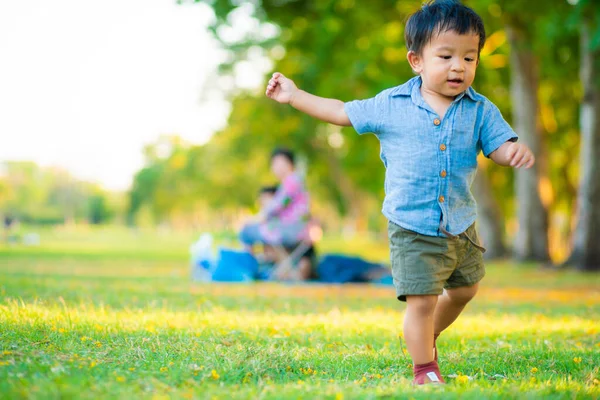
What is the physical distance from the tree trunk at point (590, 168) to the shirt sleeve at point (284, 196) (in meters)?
6.62

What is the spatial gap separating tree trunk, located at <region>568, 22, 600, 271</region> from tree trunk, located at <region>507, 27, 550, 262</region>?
3612 millimetres

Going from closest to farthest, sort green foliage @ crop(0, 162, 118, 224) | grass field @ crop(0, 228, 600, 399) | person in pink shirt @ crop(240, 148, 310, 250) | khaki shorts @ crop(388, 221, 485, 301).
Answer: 1. grass field @ crop(0, 228, 600, 399)
2. khaki shorts @ crop(388, 221, 485, 301)
3. person in pink shirt @ crop(240, 148, 310, 250)
4. green foliage @ crop(0, 162, 118, 224)

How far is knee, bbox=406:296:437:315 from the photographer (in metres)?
3.92

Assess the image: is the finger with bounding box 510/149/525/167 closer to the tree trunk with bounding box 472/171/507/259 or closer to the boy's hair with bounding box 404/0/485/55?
the boy's hair with bounding box 404/0/485/55

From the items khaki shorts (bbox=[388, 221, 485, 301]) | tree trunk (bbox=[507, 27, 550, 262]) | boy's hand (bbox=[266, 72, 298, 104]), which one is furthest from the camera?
tree trunk (bbox=[507, 27, 550, 262])

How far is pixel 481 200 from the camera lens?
2225 centimetres

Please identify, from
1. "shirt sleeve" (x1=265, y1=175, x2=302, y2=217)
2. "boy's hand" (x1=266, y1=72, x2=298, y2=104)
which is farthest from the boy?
"shirt sleeve" (x1=265, y1=175, x2=302, y2=217)

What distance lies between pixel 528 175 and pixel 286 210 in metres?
9.43

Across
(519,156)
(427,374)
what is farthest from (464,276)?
(519,156)

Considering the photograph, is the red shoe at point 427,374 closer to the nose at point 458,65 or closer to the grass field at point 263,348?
the grass field at point 263,348

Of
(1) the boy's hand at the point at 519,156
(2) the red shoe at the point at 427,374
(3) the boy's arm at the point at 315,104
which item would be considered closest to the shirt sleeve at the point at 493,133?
(1) the boy's hand at the point at 519,156

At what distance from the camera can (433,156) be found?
4.06m

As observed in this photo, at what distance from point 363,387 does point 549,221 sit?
1676 cm

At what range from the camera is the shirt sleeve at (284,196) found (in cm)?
1161
